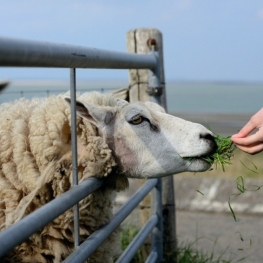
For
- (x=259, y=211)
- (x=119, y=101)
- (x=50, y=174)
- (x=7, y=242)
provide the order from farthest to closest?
(x=259, y=211) → (x=119, y=101) → (x=50, y=174) → (x=7, y=242)

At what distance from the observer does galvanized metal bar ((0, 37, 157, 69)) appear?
214cm

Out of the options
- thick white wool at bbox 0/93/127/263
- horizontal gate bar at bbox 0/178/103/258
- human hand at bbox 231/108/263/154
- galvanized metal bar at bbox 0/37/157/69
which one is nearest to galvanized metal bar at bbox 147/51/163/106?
galvanized metal bar at bbox 0/37/157/69

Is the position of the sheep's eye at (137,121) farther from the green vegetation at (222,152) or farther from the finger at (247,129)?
the finger at (247,129)

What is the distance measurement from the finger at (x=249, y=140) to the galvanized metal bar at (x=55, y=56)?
75cm

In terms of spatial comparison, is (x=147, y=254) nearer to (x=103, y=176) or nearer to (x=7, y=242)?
(x=103, y=176)

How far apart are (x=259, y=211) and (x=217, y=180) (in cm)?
67

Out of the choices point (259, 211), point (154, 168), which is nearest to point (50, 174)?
point (154, 168)

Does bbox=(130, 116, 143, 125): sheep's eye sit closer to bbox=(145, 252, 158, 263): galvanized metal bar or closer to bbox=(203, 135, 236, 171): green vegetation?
bbox=(203, 135, 236, 171): green vegetation

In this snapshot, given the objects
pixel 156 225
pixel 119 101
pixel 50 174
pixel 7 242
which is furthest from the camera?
pixel 156 225

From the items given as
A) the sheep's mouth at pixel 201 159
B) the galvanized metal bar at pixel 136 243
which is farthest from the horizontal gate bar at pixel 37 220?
the galvanized metal bar at pixel 136 243

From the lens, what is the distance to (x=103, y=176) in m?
3.46

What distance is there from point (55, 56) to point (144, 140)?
3.73ft

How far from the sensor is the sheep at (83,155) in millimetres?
3379

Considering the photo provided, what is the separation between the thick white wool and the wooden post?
1576 mm
